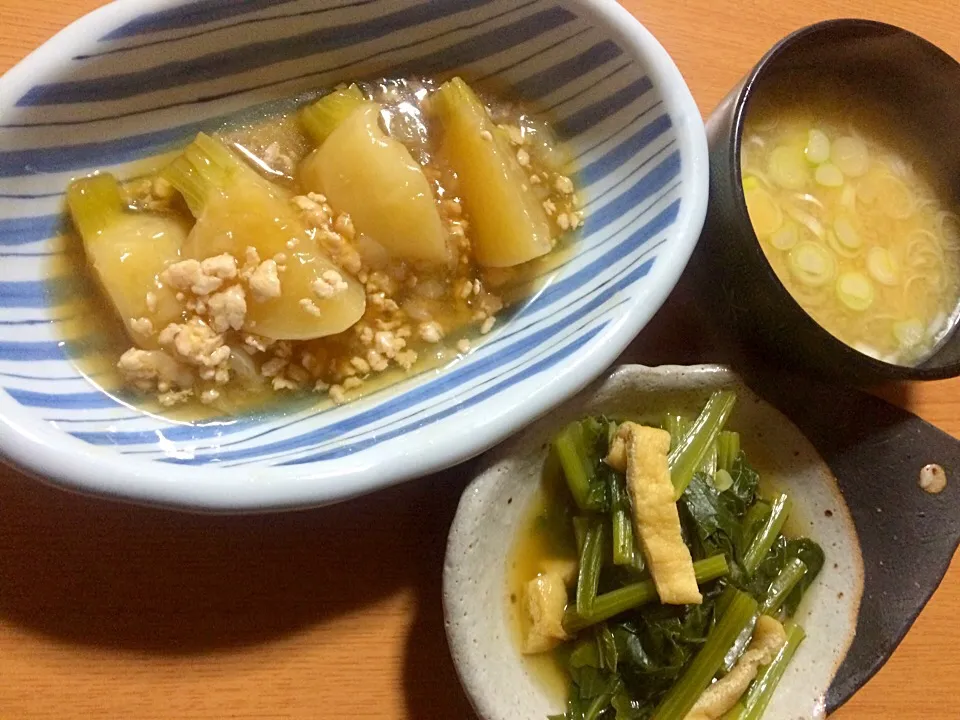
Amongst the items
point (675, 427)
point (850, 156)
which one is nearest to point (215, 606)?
point (675, 427)

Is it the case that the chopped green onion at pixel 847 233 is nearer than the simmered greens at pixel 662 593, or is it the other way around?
the simmered greens at pixel 662 593

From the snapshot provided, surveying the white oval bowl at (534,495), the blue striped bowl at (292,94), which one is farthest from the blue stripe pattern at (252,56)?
the white oval bowl at (534,495)

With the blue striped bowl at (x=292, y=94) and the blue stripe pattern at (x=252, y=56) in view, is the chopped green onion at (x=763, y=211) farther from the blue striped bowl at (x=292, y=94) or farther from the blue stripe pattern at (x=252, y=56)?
the blue stripe pattern at (x=252, y=56)

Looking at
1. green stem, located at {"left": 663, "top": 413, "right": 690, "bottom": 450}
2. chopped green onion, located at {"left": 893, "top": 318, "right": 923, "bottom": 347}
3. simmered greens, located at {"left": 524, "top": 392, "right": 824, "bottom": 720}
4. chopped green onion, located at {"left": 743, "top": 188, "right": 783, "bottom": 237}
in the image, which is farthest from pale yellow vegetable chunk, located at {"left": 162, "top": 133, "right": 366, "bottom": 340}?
chopped green onion, located at {"left": 893, "top": 318, "right": 923, "bottom": 347}

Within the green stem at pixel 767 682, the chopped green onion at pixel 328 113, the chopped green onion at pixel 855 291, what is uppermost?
the chopped green onion at pixel 328 113

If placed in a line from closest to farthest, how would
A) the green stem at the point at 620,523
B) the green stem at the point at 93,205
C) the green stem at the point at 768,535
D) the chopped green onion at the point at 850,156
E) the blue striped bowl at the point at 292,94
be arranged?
the blue striped bowl at the point at 292,94 < the green stem at the point at 93,205 < the green stem at the point at 620,523 < the green stem at the point at 768,535 < the chopped green onion at the point at 850,156

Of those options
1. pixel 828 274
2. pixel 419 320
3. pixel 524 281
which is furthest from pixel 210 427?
pixel 828 274

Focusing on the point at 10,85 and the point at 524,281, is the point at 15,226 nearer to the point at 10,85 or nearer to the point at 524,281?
the point at 10,85

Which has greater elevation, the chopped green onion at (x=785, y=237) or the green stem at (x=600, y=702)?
the chopped green onion at (x=785, y=237)

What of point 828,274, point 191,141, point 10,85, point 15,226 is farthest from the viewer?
point 828,274
